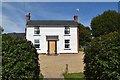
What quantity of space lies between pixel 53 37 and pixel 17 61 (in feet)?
105

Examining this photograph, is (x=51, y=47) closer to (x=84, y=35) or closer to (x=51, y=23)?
(x=51, y=23)

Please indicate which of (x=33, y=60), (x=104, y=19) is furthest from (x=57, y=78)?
(x=104, y=19)

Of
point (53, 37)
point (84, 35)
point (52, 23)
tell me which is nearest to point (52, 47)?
point (53, 37)

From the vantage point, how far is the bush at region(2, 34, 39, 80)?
10.4 metres

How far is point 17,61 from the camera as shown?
10.6 metres

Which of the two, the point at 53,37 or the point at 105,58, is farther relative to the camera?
the point at 53,37

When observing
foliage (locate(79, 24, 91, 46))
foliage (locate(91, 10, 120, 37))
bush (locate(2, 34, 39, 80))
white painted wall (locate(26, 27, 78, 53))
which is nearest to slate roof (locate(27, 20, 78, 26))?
white painted wall (locate(26, 27, 78, 53))

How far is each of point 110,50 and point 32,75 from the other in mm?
2895

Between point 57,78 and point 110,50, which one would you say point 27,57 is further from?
point 57,78

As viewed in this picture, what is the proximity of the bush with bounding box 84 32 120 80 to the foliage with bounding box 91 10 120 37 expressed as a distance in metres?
43.2

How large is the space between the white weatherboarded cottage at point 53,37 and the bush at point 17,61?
103 ft

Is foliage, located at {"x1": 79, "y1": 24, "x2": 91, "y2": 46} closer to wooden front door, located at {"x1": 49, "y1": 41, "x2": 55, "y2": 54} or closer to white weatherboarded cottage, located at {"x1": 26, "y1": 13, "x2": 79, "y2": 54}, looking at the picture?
white weatherboarded cottage, located at {"x1": 26, "y1": 13, "x2": 79, "y2": 54}

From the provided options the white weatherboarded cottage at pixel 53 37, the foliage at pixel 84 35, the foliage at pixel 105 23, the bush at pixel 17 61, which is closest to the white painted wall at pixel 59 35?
the white weatherboarded cottage at pixel 53 37

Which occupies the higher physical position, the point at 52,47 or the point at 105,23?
the point at 105,23
